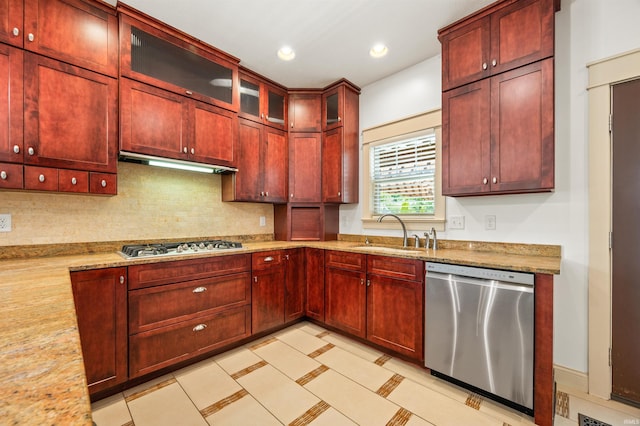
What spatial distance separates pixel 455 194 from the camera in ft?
7.91

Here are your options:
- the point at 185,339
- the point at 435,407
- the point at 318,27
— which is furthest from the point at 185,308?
the point at 318,27

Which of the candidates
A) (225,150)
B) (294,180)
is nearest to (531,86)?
(294,180)

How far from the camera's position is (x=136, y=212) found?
262 centimetres

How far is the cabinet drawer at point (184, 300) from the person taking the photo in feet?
6.76

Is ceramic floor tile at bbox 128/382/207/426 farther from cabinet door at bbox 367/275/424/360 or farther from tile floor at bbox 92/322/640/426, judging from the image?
cabinet door at bbox 367/275/424/360

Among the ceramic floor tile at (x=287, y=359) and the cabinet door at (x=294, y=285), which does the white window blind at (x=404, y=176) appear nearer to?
the cabinet door at (x=294, y=285)

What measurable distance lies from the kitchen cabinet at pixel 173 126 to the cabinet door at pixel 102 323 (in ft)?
3.30

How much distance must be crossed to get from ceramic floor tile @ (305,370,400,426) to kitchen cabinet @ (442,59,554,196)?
1691 millimetres

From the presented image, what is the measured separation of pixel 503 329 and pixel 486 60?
1.98 meters

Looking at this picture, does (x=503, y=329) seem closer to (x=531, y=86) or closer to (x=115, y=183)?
(x=531, y=86)

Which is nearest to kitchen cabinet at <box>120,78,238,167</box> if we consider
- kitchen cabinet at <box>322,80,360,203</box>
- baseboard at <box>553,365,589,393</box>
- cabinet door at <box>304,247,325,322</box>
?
kitchen cabinet at <box>322,80,360,203</box>

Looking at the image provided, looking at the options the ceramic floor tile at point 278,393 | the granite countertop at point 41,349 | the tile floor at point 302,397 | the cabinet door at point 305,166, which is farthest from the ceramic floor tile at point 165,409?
the cabinet door at point 305,166

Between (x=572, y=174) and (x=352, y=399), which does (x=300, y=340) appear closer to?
(x=352, y=399)

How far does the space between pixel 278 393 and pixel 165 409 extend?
72cm
